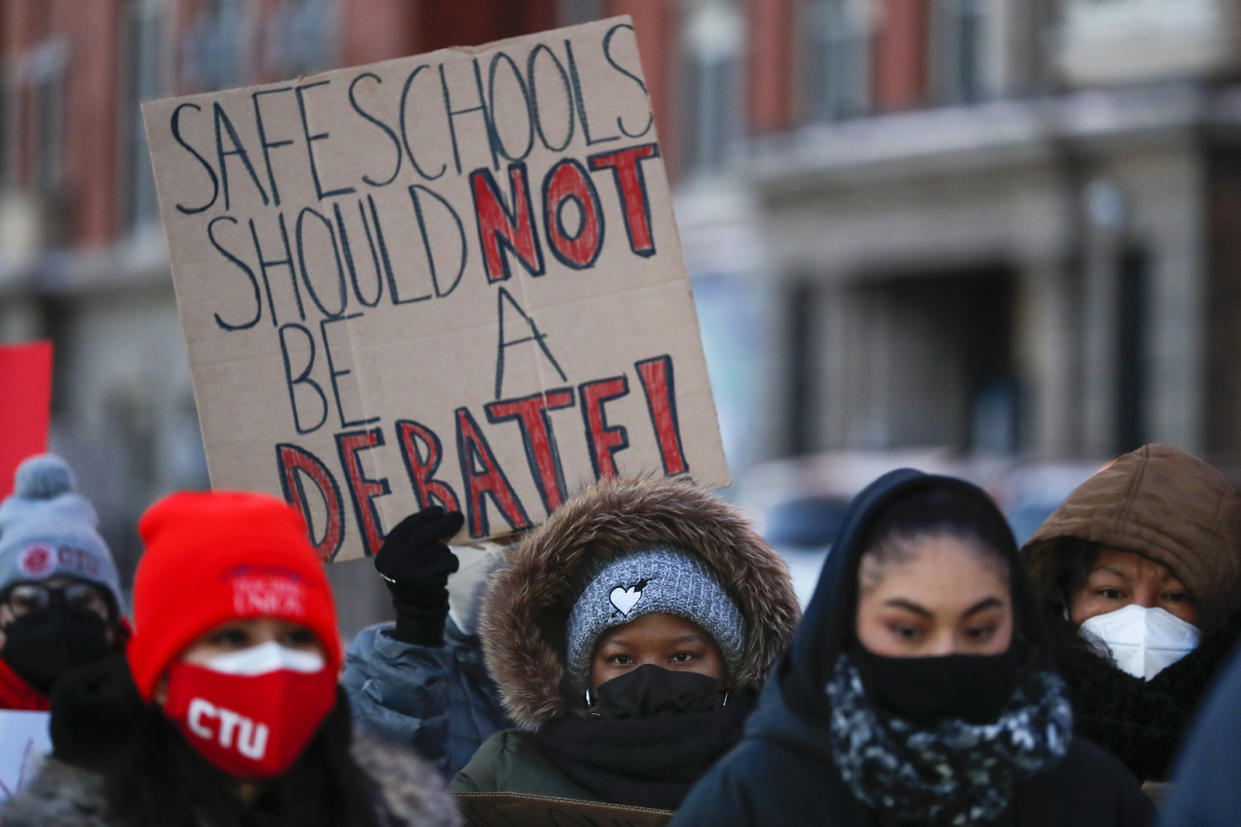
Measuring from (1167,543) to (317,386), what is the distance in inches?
72.3

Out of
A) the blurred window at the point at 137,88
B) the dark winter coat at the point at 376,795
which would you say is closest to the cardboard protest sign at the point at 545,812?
the dark winter coat at the point at 376,795

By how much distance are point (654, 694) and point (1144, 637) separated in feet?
3.04

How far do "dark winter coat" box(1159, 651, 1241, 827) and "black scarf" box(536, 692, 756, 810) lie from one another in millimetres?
1163

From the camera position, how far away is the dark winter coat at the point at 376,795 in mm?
2279

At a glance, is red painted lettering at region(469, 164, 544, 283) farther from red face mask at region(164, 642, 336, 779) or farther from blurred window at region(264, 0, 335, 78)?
blurred window at region(264, 0, 335, 78)

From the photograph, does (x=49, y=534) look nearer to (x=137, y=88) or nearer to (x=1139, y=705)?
(x=1139, y=705)

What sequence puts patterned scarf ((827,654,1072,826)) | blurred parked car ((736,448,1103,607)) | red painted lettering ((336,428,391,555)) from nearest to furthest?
patterned scarf ((827,654,1072,826))
red painted lettering ((336,428,391,555))
blurred parked car ((736,448,1103,607))

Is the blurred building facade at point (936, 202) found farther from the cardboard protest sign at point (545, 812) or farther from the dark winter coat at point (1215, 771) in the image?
the dark winter coat at point (1215, 771)

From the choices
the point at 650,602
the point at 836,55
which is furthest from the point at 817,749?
the point at 836,55

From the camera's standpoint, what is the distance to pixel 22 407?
160 inches

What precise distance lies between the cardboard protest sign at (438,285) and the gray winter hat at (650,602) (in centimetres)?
42

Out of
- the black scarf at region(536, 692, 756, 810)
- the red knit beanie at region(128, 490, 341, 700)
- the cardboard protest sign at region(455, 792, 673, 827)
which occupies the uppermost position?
the red knit beanie at region(128, 490, 341, 700)

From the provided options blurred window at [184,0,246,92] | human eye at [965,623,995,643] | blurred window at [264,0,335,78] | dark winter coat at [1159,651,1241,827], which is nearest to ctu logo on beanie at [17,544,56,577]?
human eye at [965,623,995,643]

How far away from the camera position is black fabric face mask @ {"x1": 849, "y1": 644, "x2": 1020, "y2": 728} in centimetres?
231
